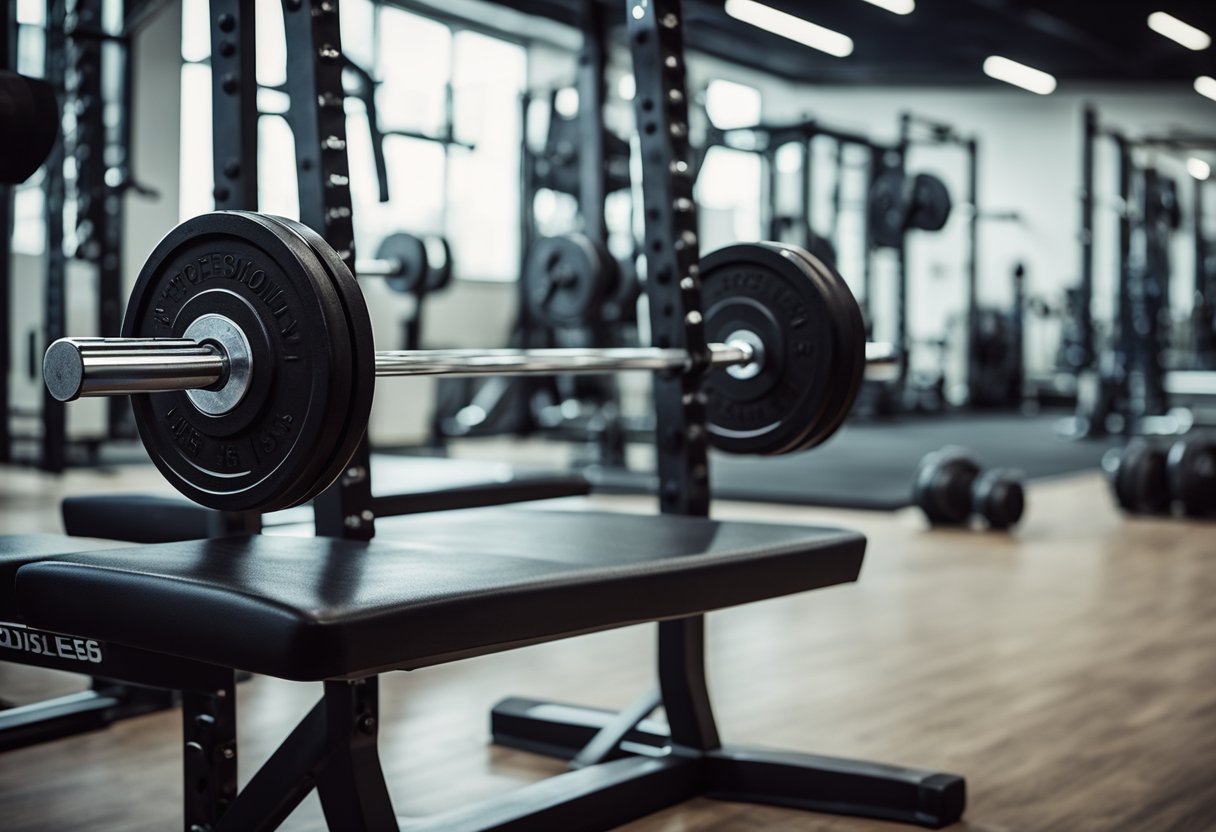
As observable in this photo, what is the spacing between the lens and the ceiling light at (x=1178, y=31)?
1001 cm

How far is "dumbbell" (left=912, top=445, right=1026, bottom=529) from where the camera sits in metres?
4.42

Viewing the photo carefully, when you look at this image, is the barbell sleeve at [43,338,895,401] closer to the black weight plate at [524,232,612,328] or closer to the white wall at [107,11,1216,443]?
the black weight plate at [524,232,612,328]

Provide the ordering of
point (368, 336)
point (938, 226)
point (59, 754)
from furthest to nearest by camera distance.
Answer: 1. point (938, 226)
2. point (59, 754)
3. point (368, 336)

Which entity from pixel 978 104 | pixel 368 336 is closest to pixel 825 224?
pixel 978 104

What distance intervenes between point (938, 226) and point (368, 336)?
23.4 ft

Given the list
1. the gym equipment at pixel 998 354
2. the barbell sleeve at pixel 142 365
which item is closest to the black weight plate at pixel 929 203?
the gym equipment at pixel 998 354

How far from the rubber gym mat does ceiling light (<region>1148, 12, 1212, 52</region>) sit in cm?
296

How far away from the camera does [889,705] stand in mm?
2217

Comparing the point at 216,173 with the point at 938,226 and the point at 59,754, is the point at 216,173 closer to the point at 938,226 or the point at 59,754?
the point at 59,754

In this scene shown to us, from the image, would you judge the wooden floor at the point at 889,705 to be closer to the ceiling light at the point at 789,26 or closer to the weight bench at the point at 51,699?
the weight bench at the point at 51,699

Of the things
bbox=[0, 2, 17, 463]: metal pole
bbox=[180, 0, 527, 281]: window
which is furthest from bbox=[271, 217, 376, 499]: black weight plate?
bbox=[180, 0, 527, 281]: window

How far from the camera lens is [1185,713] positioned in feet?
7.20

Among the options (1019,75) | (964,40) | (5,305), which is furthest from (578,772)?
(1019,75)

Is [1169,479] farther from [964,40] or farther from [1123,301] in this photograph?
[964,40]
